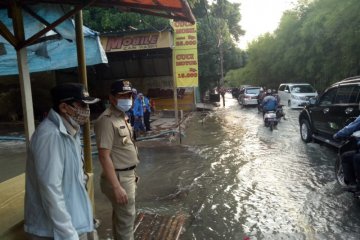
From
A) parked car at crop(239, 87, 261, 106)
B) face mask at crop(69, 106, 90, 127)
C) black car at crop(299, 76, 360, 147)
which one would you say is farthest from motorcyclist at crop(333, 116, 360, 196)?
parked car at crop(239, 87, 261, 106)

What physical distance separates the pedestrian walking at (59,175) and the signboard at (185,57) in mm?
10302

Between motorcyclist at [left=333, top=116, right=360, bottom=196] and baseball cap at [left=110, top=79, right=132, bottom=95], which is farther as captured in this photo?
motorcyclist at [left=333, top=116, right=360, bottom=196]

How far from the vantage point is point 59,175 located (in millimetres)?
2141

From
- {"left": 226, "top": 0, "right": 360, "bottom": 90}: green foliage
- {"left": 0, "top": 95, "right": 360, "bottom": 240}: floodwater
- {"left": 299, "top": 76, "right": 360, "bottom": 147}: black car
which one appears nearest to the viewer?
{"left": 0, "top": 95, "right": 360, "bottom": 240}: floodwater

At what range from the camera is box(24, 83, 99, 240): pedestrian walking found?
6.91ft

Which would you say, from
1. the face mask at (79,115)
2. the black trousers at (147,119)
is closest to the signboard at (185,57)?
Answer: the black trousers at (147,119)

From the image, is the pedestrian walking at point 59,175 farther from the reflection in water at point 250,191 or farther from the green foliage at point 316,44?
the green foliage at point 316,44

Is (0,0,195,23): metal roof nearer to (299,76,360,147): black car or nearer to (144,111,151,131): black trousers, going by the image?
(299,76,360,147): black car

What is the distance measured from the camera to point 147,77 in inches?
872

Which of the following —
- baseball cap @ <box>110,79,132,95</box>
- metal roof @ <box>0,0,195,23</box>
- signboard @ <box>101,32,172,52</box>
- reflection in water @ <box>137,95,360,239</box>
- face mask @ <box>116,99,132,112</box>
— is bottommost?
reflection in water @ <box>137,95,360,239</box>

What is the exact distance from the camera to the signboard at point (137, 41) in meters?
15.2

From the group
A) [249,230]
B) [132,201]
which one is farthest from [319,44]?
[132,201]

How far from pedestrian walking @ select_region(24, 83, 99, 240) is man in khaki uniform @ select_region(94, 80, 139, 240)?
810 millimetres

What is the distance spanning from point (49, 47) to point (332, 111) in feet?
21.3
